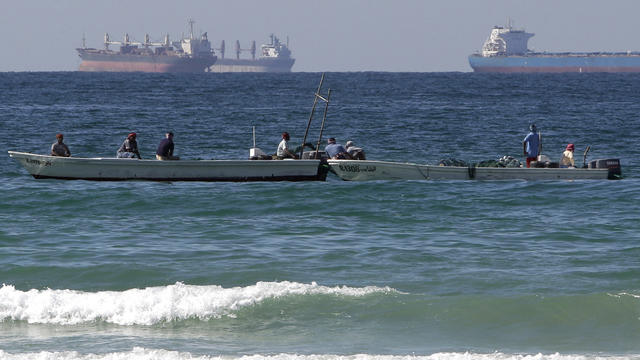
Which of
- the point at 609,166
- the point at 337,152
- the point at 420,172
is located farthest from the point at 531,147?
the point at 337,152

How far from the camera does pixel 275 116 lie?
61750 mm

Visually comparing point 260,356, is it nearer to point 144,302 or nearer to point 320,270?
point 144,302

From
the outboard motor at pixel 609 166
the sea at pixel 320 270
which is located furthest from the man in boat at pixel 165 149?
the outboard motor at pixel 609 166

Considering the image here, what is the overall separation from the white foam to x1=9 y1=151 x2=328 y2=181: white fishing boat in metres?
11.3

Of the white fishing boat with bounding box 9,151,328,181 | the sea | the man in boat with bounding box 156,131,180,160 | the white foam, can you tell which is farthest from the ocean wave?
the man in boat with bounding box 156,131,180,160

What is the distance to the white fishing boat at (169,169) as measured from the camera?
987 inches

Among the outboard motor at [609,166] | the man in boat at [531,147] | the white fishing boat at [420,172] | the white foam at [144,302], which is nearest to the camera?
the white foam at [144,302]

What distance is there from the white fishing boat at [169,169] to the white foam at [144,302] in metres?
11.3

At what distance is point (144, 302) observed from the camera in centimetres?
1338

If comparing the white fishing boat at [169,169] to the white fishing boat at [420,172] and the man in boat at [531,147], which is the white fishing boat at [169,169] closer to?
the white fishing boat at [420,172]

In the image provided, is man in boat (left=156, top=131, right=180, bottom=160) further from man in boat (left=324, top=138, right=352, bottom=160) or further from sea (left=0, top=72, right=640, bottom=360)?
man in boat (left=324, top=138, right=352, bottom=160)

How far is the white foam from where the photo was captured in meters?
13.1

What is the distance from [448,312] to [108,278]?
218 inches

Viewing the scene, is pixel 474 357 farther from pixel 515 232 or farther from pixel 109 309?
pixel 515 232
